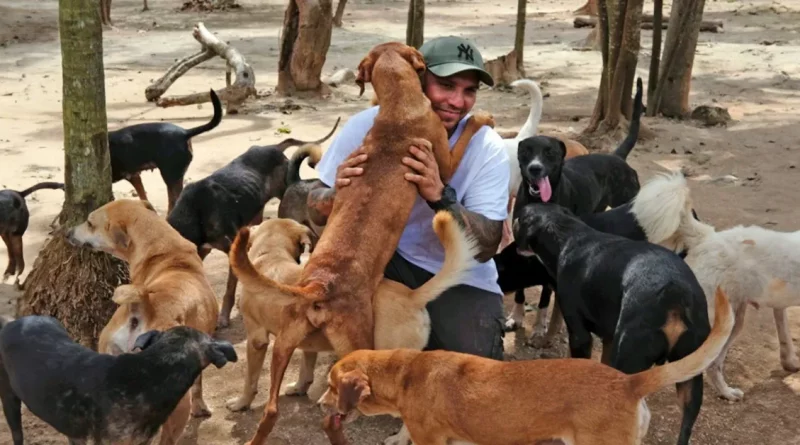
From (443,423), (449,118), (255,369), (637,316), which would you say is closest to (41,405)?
(255,369)

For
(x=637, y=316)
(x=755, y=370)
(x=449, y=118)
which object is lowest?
(x=755, y=370)

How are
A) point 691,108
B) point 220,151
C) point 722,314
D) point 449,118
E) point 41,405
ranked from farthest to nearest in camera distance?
point 691,108
point 220,151
point 449,118
point 41,405
point 722,314

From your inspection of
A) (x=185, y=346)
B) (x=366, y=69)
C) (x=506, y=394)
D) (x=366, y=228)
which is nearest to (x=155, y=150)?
(x=366, y=69)

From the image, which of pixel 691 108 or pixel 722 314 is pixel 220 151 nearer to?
pixel 691 108

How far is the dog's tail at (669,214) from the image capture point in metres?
5.26

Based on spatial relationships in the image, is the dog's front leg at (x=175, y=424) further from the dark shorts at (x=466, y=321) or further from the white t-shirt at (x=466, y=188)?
the white t-shirt at (x=466, y=188)

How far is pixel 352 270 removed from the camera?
404cm

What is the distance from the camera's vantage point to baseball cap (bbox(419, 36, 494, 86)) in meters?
4.50

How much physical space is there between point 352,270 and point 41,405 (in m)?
1.42

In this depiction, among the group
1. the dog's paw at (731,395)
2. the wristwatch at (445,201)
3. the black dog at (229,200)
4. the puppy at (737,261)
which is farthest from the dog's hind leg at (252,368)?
the dog's paw at (731,395)

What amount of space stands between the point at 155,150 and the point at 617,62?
5262mm

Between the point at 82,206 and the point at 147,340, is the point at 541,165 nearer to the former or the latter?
the point at 82,206

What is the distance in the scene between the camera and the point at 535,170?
5.86 metres

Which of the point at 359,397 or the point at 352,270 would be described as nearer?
the point at 359,397
